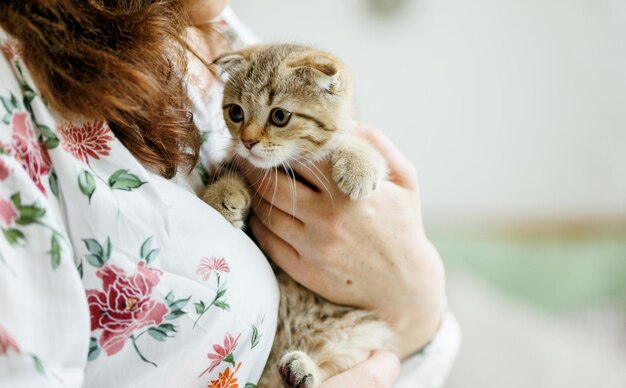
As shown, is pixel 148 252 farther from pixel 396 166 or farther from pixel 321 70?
pixel 396 166

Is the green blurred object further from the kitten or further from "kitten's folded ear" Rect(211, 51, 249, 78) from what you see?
"kitten's folded ear" Rect(211, 51, 249, 78)

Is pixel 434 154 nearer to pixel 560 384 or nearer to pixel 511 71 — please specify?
pixel 511 71

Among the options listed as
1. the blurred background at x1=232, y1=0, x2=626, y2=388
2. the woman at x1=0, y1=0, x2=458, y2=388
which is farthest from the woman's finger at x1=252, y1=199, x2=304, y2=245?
the blurred background at x1=232, y1=0, x2=626, y2=388

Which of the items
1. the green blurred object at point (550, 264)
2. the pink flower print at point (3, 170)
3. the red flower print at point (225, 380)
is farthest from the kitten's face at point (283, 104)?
the green blurred object at point (550, 264)

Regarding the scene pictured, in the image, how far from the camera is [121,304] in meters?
0.68

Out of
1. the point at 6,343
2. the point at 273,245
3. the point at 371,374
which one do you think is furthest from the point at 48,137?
the point at 371,374

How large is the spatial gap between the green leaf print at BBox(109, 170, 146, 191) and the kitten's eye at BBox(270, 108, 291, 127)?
439 mm

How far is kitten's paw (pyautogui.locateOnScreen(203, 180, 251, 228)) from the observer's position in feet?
3.18

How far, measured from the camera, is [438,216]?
2236mm

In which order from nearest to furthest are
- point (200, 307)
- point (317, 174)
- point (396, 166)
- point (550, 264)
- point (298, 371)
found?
point (200, 307)
point (298, 371)
point (317, 174)
point (396, 166)
point (550, 264)

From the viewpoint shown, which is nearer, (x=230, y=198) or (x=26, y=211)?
(x=26, y=211)

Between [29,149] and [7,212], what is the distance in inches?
3.4

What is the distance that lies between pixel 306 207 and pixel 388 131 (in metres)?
1.34

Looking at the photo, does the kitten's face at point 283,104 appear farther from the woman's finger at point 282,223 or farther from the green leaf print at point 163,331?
the green leaf print at point 163,331
